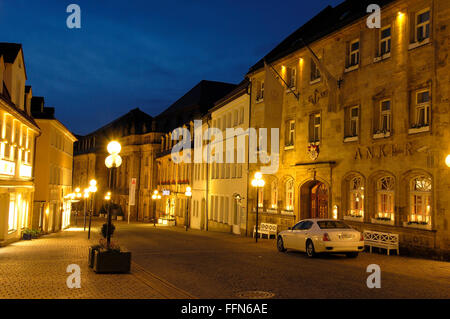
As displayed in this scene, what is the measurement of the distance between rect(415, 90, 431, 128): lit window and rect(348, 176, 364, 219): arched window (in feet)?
14.0

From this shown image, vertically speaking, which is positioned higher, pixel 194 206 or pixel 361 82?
pixel 361 82

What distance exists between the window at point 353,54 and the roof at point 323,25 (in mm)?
1055

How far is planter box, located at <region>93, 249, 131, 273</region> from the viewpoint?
13883 millimetres

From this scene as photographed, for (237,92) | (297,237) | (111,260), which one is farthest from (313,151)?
(111,260)

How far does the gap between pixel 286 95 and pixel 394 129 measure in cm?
1044

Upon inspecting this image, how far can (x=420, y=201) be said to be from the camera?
774 inches

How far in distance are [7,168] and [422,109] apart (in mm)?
19611

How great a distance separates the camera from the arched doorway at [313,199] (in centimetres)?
2755

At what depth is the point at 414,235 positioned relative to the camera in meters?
19.4

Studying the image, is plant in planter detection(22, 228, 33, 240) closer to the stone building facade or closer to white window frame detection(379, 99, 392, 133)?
the stone building facade

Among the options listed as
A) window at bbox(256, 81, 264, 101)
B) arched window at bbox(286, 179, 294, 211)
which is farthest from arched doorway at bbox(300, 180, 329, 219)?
window at bbox(256, 81, 264, 101)

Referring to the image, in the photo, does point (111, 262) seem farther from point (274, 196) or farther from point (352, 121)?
point (274, 196)
